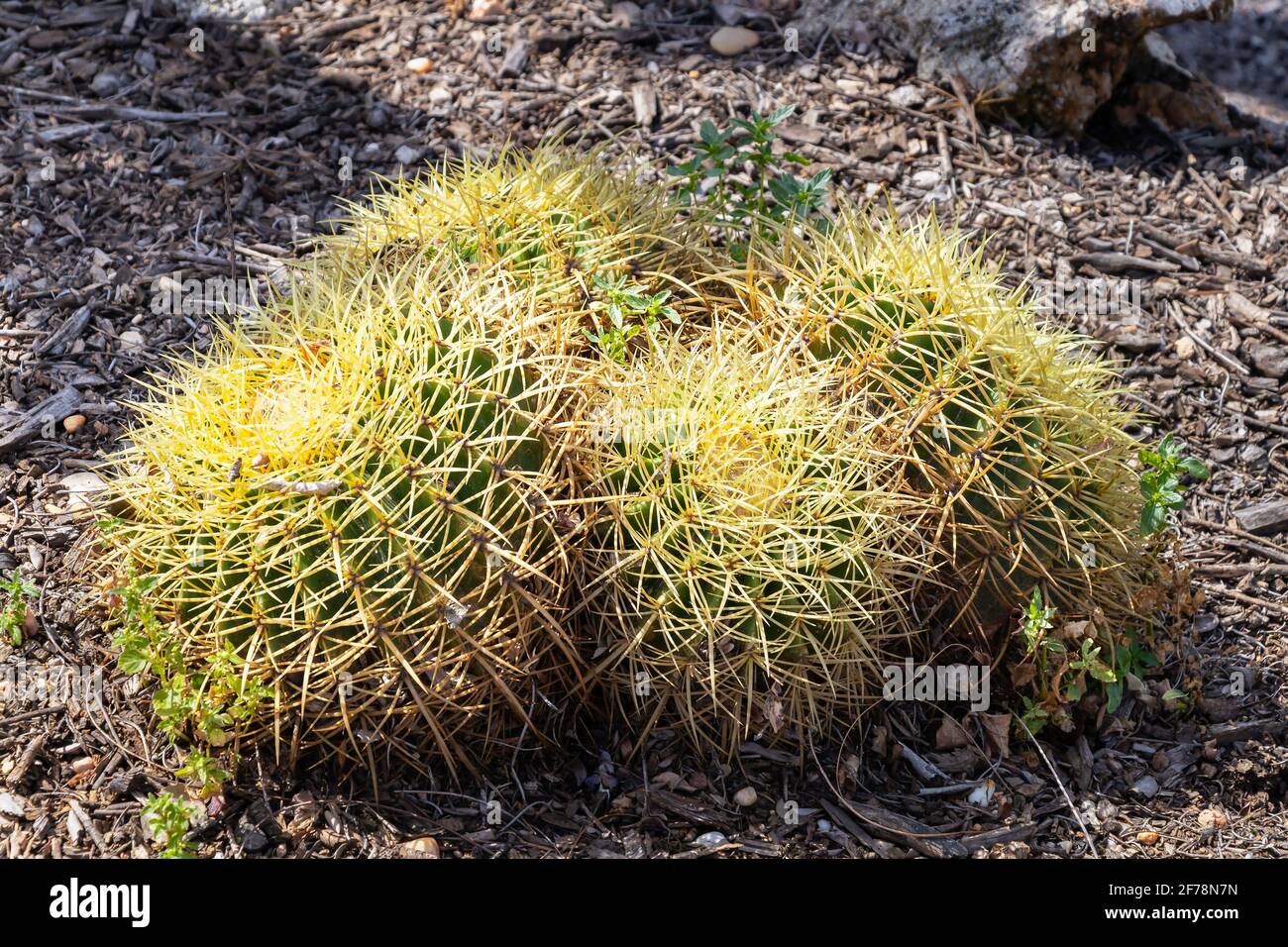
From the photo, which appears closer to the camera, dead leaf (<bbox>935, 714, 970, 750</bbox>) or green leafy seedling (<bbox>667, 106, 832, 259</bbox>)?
dead leaf (<bbox>935, 714, 970, 750</bbox>)

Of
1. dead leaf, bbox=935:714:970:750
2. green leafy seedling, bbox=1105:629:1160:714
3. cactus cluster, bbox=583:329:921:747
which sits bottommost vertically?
dead leaf, bbox=935:714:970:750

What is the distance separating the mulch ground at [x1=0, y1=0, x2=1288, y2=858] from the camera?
3328 mm

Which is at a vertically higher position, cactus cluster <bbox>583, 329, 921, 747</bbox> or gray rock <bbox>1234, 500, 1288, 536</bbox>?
cactus cluster <bbox>583, 329, 921, 747</bbox>

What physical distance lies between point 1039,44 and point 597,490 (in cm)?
364

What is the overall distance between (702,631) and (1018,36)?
3815mm

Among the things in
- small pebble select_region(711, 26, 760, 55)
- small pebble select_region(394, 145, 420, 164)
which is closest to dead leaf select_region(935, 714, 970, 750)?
small pebble select_region(394, 145, 420, 164)

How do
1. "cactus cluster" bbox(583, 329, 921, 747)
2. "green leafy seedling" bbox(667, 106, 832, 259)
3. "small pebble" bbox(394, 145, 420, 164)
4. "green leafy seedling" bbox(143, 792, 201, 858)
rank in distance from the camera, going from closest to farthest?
"green leafy seedling" bbox(143, 792, 201, 858) < "cactus cluster" bbox(583, 329, 921, 747) < "green leafy seedling" bbox(667, 106, 832, 259) < "small pebble" bbox(394, 145, 420, 164)

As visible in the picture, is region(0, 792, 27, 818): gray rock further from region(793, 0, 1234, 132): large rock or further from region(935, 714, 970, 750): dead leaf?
region(793, 0, 1234, 132): large rock

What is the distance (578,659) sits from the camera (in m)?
3.26

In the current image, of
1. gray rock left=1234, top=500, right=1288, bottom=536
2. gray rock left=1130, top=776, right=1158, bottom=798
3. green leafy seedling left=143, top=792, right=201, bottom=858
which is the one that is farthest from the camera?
gray rock left=1234, top=500, right=1288, bottom=536

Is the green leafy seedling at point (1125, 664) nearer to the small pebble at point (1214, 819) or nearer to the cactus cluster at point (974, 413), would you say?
the cactus cluster at point (974, 413)

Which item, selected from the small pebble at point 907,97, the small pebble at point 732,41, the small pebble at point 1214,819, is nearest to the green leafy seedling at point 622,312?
the small pebble at point 1214,819

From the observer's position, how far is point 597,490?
10.5 feet

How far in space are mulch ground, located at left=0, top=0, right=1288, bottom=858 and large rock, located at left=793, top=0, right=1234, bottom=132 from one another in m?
0.15
